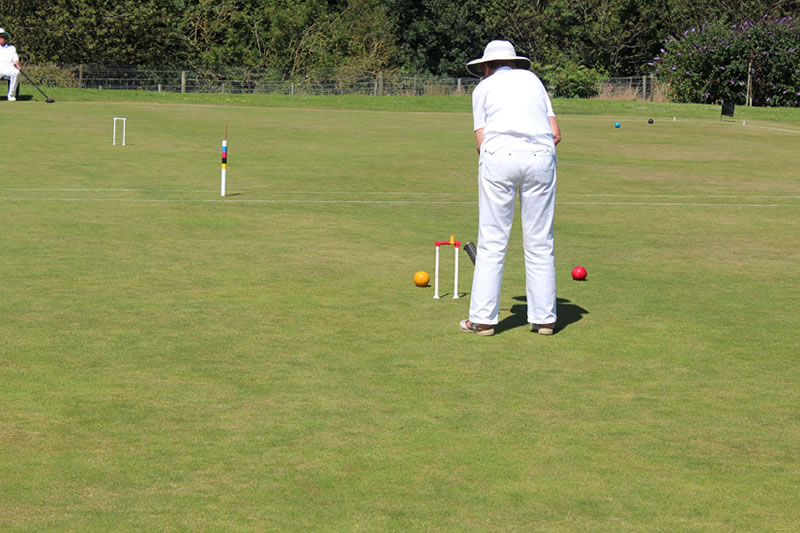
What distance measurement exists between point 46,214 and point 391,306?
7084 millimetres

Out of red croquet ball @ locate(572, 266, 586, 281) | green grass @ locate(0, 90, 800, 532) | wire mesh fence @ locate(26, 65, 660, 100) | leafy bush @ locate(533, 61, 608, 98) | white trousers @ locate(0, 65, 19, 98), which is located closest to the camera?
green grass @ locate(0, 90, 800, 532)

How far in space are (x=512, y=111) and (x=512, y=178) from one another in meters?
0.52

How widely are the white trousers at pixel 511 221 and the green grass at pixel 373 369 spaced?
1.09ft

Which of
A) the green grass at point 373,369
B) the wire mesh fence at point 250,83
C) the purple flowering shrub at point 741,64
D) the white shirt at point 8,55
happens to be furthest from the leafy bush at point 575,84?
the green grass at point 373,369

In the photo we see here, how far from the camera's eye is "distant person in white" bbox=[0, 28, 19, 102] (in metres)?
37.1

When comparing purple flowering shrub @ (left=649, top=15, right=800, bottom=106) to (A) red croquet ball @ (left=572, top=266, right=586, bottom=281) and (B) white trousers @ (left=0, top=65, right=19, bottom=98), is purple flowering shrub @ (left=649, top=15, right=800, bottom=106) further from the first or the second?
(A) red croquet ball @ (left=572, top=266, right=586, bottom=281)

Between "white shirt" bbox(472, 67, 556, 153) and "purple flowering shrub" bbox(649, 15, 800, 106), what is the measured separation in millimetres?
42820

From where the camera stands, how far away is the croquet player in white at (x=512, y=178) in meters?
9.23

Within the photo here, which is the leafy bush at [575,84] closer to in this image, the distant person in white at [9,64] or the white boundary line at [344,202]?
the distant person in white at [9,64]

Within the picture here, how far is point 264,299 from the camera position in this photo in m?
10.6

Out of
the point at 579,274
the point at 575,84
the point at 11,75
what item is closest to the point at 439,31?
the point at 575,84

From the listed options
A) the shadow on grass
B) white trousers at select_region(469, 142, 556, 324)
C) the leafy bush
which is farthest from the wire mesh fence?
white trousers at select_region(469, 142, 556, 324)

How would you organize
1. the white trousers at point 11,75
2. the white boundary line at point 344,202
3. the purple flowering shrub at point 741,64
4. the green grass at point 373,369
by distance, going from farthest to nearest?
the purple flowering shrub at point 741,64, the white trousers at point 11,75, the white boundary line at point 344,202, the green grass at point 373,369

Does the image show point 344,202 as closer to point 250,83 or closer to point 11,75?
point 11,75
